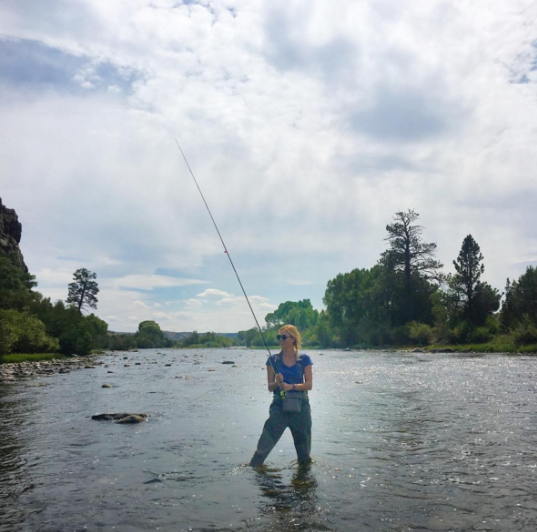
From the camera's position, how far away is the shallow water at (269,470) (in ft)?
Result: 20.9

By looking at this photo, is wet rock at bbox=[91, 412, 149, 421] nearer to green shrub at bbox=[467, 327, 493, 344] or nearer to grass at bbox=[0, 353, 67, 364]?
grass at bbox=[0, 353, 67, 364]

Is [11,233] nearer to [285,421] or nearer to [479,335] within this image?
[479,335]

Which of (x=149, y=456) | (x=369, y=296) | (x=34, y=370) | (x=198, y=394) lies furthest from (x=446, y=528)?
(x=369, y=296)

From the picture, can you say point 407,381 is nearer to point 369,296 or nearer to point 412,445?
point 412,445

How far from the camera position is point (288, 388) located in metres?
8.31

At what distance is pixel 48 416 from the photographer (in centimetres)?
1523

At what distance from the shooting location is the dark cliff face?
3723 inches

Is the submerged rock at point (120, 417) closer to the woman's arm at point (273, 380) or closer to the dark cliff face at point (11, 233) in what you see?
the woman's arm at point (273, 380)

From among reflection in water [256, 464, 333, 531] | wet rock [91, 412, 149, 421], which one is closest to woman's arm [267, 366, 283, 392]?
reflection in water [256, 464, 333, 531]

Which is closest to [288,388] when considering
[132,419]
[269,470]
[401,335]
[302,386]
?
[302,386]

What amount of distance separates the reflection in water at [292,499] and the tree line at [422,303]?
52.3m

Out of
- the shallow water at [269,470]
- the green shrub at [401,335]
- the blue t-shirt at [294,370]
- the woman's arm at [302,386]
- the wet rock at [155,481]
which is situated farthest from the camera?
the green shrub at [401,335]

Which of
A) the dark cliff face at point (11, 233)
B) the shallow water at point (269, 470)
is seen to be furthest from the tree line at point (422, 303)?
the dark cliff face at point (11, 233)

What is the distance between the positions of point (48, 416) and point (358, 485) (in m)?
11.3
